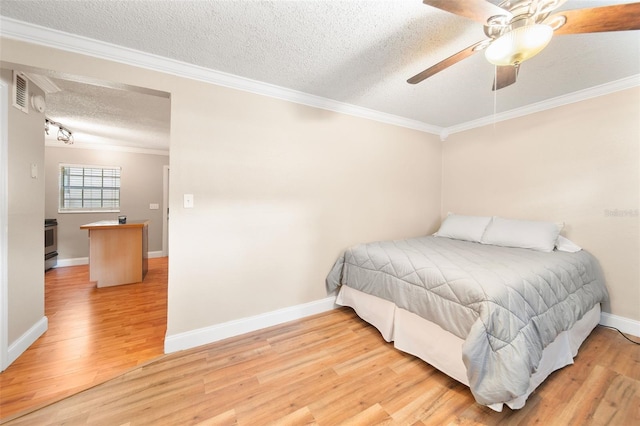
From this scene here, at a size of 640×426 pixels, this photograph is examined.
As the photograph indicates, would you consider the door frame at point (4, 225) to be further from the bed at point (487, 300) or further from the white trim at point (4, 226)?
the bed at point (487, 300)

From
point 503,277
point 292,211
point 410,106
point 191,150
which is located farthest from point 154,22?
point 503,277

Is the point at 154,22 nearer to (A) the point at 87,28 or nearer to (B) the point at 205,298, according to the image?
(A) the point at 87,28

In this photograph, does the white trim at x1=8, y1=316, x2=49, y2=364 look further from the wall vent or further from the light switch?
the wall vent

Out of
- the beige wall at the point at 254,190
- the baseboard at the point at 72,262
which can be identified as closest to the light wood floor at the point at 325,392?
the beige wall at the point at 254,190

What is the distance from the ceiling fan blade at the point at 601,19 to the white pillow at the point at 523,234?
1.84m

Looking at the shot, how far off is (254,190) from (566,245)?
318 cm

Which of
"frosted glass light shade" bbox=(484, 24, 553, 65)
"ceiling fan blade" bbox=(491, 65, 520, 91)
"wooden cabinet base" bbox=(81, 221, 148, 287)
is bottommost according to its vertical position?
"wooden cabinet base" bbox=(81, 221, 148, 287)

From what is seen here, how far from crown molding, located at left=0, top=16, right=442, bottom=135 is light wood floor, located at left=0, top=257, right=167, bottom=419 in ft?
7.43

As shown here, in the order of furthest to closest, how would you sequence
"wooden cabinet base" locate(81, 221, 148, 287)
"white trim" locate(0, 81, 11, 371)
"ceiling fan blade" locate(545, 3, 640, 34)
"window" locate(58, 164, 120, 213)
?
"window" locate(58, 164, 120, 213) < "wooden cabinet base" locate(81, 221, 148, 287) < "white trim" locate(0, 81, 11, 371) < "ceiling fan blade" locate(545, 3, 640, 34)

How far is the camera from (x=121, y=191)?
4.76m

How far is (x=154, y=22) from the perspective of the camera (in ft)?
4.85

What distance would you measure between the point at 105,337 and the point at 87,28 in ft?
7.99

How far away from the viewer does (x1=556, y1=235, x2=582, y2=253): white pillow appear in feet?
7.63

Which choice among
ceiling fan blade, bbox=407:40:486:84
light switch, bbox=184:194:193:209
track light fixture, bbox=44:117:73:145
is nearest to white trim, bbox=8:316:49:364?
light switch, bbox=184:194:193:209
